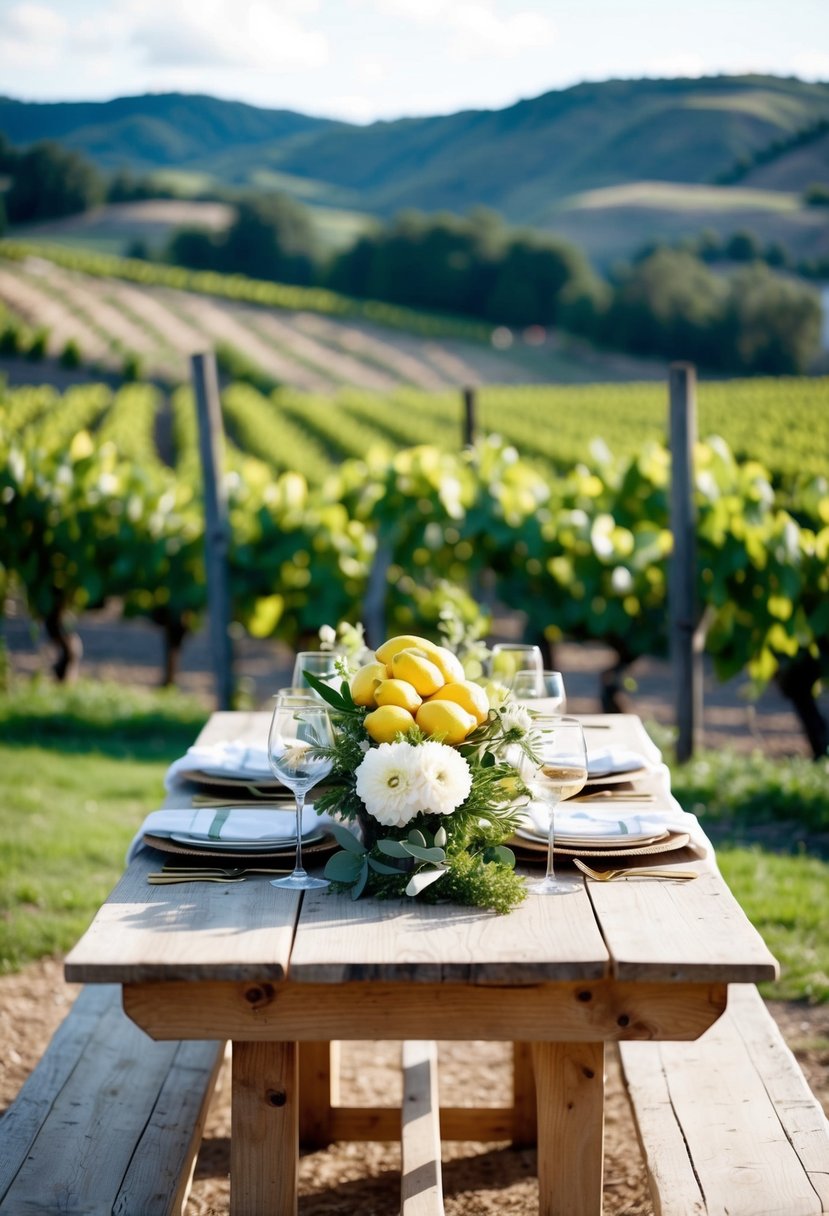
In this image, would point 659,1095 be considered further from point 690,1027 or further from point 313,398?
point 313,398

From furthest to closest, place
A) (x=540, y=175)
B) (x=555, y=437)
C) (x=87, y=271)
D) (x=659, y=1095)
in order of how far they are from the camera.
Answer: (x=540, y=175)
(x=87, y=271)
(x=555, y=437)
(x=659, y=1095)

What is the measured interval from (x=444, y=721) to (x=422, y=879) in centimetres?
25

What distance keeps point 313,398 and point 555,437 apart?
12.2 m

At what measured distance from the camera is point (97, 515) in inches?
292

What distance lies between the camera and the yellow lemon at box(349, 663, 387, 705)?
81.0 inches

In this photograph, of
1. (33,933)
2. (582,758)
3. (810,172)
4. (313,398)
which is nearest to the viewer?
(582,758)

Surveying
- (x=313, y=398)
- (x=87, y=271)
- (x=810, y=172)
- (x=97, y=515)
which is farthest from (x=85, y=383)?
(x=810, y=172)

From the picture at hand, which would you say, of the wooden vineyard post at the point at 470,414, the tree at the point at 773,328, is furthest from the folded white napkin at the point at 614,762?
the tree at the point at 773,328

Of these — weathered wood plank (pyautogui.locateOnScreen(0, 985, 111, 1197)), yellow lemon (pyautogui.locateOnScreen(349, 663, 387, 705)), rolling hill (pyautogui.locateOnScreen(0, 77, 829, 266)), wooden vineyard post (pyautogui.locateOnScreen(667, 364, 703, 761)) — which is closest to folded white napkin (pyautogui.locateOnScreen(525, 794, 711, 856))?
yellow lemon (pyautogui.locateOnScreen(349, 663, 387, 705))

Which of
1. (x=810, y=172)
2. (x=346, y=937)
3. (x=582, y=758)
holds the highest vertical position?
(x=810, y=172)

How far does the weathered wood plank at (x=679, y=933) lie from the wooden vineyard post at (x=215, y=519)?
15.0 feet

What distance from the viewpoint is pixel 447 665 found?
7.03 feet

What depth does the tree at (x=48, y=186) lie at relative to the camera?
67125 millimetres

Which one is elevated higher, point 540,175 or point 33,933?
point 540,175
